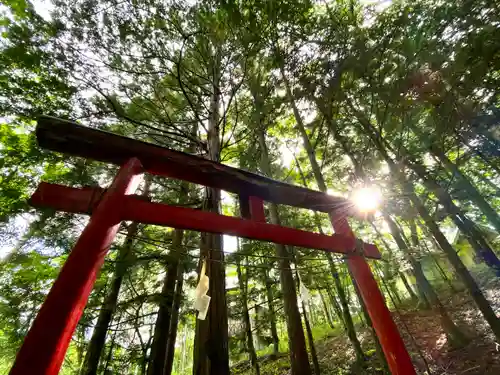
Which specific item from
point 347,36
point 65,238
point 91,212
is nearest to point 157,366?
point 65,238

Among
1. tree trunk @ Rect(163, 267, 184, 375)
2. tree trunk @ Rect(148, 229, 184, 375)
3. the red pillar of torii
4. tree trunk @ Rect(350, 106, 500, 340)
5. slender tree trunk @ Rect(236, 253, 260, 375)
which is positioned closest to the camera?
the red pillar of torii

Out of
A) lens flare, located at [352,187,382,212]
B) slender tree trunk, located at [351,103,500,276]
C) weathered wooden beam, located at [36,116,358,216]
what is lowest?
lens flare, located at [352,187,382,212]

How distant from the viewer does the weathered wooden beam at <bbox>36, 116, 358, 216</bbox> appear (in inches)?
89.7

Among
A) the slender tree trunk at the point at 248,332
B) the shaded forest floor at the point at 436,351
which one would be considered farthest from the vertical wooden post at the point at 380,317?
the slender tree trunk at the point at 248,332

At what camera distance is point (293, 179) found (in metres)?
10.4

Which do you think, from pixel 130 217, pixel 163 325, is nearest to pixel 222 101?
pixel 130 217

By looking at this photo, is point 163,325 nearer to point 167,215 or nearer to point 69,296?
point 167,215

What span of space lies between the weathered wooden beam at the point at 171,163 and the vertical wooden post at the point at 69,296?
0.44m

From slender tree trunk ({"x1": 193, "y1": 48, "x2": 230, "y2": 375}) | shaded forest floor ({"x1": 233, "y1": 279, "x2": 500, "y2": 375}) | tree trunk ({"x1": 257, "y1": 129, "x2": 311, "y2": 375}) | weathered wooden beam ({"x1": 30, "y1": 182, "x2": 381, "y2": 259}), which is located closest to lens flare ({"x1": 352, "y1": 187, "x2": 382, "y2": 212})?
weathered wooden beam ({"x1": 30, "y1": 182, "x2": 381, "y2": 259})

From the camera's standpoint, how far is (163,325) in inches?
247

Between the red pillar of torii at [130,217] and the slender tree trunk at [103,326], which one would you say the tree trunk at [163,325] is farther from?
the red pillar of torii at [130,217]

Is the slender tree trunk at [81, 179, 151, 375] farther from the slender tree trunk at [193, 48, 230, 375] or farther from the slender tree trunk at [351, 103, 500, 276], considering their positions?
the slender tree trunk at [351, 103, 500, 276]

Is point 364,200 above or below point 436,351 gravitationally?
above

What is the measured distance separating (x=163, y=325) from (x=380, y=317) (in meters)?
5.60
